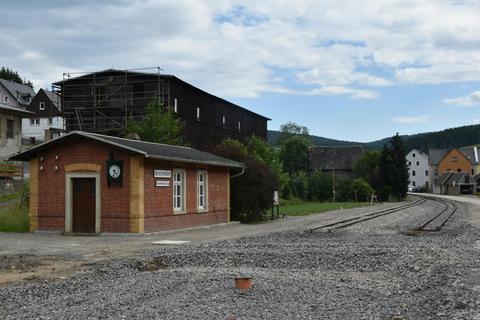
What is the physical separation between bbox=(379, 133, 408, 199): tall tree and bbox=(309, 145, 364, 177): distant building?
74.0ft

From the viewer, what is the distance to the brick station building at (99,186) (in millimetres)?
21156

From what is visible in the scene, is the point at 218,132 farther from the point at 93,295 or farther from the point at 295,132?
the point at 295,132

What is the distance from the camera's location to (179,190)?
24.5 m

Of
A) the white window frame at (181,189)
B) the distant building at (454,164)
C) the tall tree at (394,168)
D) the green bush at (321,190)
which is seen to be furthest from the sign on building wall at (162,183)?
the distant building at (454,164)

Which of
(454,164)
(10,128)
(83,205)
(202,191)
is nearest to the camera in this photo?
(83,205)

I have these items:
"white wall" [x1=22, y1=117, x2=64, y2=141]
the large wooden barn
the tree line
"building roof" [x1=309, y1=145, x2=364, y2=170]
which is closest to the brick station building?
the tree line

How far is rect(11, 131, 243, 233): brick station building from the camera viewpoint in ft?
69.4

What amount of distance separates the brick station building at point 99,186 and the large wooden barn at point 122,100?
31661 millimetres

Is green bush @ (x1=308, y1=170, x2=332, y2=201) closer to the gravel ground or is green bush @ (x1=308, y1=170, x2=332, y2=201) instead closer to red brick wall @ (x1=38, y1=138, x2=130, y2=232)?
red brick wall @ (x1=38, y1=138, x2=130, y2=232)

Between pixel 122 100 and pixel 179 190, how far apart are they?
3411 cm

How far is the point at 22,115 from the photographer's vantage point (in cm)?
4716

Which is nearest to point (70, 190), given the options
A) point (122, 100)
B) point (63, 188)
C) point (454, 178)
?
point (63, 188)

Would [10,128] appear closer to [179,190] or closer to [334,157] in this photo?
[179,190]

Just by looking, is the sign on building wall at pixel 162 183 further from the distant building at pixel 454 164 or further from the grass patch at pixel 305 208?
the distant building at pixel 454 164
